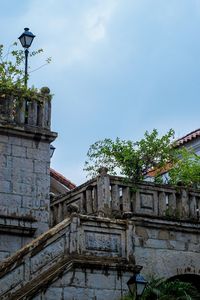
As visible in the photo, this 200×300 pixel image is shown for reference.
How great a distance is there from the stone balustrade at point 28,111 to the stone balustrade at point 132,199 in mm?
1693

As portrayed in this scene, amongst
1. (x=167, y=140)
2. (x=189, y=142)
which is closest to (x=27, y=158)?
(x=167, y=140)

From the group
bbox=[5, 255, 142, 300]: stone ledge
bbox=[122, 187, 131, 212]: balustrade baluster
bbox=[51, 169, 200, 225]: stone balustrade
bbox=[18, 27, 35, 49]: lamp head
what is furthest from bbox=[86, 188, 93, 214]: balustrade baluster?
bbox=[18, 27, 35, 49]: lamp head

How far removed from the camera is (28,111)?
48.8 ft

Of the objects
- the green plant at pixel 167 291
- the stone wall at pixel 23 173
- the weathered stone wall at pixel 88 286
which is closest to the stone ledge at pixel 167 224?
the green plant at pixel 167 291

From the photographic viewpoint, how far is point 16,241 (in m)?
Answer: 13.8

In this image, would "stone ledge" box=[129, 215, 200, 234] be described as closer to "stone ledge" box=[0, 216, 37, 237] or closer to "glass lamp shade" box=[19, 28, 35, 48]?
"stone ledge" box=[0, 216, 37, 237]

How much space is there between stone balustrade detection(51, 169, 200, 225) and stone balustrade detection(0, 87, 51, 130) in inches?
66.6

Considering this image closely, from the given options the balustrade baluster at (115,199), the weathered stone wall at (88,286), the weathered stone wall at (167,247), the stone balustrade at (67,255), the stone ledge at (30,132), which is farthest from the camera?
the stone ledge at (30,132)

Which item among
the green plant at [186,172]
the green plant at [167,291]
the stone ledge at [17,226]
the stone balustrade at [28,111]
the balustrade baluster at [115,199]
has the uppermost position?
the stone balustrade at [28,111]

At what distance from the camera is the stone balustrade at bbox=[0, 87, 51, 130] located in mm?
14576

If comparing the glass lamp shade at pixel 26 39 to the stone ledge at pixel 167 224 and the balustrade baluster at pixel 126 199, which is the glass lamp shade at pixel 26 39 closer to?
the balustrade baluster at pixel 126 199

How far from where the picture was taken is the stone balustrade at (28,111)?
1458 cm

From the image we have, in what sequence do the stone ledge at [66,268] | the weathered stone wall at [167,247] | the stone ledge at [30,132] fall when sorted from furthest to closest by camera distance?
the stone ledge at [30,132], the weathered stone wall at [167,247], the stone ledge at [66,268]

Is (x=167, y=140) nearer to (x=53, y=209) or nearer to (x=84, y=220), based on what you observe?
(x=53, y=209)
